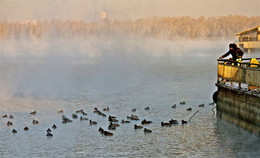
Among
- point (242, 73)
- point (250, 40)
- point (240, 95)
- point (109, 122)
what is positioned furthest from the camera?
point (250, 40)

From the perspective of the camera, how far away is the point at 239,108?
24844 millimetres

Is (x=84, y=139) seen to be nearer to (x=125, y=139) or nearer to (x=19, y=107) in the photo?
(x=125, y=139)

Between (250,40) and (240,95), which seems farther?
(250,40)

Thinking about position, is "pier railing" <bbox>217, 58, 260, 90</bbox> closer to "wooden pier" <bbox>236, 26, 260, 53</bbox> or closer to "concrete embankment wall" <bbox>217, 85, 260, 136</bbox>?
"concrete embankment wall" <bbox>217, 85, 260, 136</bbox>

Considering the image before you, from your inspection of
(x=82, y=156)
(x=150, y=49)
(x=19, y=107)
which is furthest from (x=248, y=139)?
(x=150, y=49)

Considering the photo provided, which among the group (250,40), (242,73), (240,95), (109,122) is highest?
(250,40)

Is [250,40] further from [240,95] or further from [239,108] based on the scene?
[240,95]

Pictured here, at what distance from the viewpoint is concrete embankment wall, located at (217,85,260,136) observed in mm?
22766

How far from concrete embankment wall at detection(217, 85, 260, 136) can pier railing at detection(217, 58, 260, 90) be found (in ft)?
1.59

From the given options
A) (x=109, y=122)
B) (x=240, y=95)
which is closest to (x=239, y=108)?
(x=240, y=95)

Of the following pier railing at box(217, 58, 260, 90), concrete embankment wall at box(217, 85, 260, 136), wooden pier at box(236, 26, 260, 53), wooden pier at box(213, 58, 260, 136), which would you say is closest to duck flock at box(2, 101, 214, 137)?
concrete embankment wall at box(217, 85, 260, 136)

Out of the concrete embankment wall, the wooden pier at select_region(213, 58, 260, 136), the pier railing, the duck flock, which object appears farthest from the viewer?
the duck flock

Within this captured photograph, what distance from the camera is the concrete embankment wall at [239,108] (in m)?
22.8

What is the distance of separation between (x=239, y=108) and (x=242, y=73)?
5.09 feet
